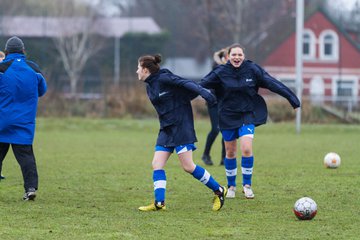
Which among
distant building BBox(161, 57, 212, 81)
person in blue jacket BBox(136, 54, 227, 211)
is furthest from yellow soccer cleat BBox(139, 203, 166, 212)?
distant building BBox(161, 57, 212, 81)

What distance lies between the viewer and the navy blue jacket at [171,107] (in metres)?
9.26

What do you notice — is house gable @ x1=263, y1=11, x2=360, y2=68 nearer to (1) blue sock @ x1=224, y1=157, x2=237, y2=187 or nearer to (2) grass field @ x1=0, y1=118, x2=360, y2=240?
(2) grass field @ x1=0, y1=118, x2=360, y2=240

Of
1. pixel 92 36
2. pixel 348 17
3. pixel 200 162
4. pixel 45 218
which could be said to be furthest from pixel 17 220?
pixel 92 36

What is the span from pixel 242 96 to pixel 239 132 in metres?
0.45

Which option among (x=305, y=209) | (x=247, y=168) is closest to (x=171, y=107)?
(x=247, y=168)

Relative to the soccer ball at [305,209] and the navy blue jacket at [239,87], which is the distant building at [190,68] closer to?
the navy blue jacket at [239,87]

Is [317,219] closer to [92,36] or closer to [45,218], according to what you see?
[45,218]

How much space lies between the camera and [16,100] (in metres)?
9.99

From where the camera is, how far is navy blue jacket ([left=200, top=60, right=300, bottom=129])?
1032 centimetres

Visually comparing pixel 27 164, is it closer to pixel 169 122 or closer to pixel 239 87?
pixel 169 122

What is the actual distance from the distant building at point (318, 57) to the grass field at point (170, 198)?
85.0ft

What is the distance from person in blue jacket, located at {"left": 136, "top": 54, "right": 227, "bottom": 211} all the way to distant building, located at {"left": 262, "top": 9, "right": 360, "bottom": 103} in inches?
1403

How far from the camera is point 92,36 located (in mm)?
52250

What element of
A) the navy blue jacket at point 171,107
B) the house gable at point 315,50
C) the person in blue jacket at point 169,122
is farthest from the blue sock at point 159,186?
the house gable at point 315,50
